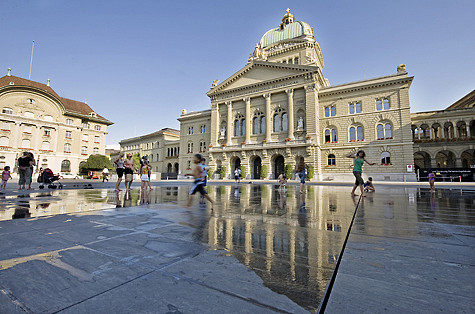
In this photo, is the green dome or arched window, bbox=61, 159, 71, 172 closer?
the green dome

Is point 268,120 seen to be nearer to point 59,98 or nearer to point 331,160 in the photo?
point 331,160

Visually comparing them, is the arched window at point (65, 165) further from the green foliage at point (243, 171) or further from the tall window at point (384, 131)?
the tall window at point (384, 131)

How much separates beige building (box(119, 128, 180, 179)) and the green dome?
29.9m

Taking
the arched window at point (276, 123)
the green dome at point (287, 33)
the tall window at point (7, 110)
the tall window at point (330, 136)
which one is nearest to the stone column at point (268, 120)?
the arched window at point (276, 123)

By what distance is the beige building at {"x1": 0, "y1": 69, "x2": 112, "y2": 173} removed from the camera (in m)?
39.6

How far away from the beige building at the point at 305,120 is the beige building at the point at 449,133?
671 cm

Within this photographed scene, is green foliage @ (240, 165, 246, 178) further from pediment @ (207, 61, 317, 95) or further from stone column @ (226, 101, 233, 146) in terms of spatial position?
pediment @ (207, 61, 317, 95)

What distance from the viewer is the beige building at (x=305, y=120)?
98.9ft

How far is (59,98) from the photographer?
46125 mm

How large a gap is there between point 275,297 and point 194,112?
48.0 m

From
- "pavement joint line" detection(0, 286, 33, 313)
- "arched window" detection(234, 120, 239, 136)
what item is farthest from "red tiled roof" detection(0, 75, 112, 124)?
"pavement joint line" detection(0, 286, 33, 313)

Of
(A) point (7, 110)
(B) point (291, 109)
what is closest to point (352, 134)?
(B) point (291, 109)

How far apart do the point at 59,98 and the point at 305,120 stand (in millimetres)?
48600

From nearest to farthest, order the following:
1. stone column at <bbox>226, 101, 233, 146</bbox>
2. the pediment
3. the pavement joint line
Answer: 1. the pavement joint line
2. the pediment
3. stone column at <bbox>226, 101, 233, 146</bbox>
